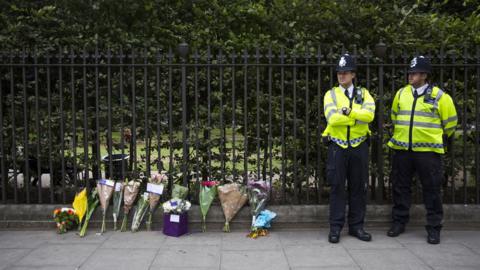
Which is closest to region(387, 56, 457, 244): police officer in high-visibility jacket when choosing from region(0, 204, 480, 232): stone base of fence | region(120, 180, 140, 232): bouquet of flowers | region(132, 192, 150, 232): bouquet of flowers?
region(0, 204, 480, 232): stone base of fence

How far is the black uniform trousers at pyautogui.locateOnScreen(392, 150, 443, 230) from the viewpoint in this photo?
530 centimetres

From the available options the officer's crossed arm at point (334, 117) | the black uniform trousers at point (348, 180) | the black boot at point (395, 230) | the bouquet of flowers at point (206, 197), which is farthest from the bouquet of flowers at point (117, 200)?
the black boot at point (395, 230)

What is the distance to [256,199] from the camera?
5.83 m

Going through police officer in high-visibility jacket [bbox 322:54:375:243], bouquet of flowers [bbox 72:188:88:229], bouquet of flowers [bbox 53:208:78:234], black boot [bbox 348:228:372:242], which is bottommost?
black boot [bbox 348:228:372:242]

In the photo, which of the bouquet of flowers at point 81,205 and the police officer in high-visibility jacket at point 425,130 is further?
the bouquet of flowers at point 81,205

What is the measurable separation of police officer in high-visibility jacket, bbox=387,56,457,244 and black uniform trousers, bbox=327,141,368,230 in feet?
1.54

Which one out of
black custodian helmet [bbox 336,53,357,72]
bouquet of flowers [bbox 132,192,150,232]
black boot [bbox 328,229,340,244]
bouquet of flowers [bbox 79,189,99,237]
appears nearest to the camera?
black custodian helmet [bbox 336,53,357,72]

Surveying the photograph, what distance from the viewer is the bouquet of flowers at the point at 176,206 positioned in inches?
222

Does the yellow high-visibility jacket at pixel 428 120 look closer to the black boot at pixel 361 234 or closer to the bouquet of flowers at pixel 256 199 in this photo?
the black boot at pixel 361 234

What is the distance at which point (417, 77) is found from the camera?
17.4 ft

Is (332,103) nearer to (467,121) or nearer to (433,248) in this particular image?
(433,248)

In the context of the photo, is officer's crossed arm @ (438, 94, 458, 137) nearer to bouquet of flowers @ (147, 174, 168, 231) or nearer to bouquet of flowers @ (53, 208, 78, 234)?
A: bouquet of flowers @ (147, 174, 168, 231)

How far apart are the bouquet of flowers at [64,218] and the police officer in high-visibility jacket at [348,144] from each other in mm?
2967

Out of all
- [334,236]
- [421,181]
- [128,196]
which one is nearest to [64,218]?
[128,196]
